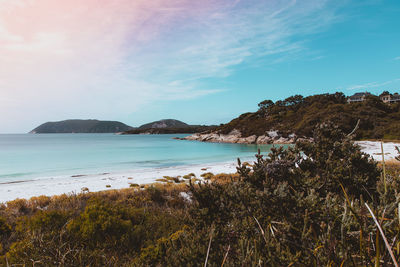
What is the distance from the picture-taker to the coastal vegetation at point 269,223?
1.65 metres

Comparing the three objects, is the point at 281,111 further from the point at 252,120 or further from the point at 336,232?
the point at 336,232

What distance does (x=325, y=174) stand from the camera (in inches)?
125

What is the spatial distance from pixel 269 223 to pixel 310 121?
2130 inches

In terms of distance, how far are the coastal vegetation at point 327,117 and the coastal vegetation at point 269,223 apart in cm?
3053

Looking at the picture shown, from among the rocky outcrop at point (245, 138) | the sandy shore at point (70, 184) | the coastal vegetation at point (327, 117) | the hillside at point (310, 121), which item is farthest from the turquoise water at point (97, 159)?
the coastal vegetation at point (327, 117)

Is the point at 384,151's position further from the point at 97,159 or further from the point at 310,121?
the point at 97,159

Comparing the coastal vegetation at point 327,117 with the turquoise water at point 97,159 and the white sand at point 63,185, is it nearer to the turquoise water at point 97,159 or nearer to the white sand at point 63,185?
the turquoise water at point 97,159

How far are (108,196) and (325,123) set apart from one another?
8.14 metres

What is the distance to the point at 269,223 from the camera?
6.97 ft

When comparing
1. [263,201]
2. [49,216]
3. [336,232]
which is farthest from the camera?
[49,216]

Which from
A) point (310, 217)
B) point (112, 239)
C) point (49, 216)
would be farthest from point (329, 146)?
point (49, 216)

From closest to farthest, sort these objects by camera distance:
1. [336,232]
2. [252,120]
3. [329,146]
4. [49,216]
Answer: [336,232] → [329,146] → [49,216] → [252,120]

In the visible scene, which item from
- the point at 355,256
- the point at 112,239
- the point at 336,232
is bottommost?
the point at 112,239

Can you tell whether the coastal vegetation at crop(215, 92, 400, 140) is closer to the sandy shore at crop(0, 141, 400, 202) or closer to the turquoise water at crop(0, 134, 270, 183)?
the turquoise water at crop(0, 134, 270, 183)
